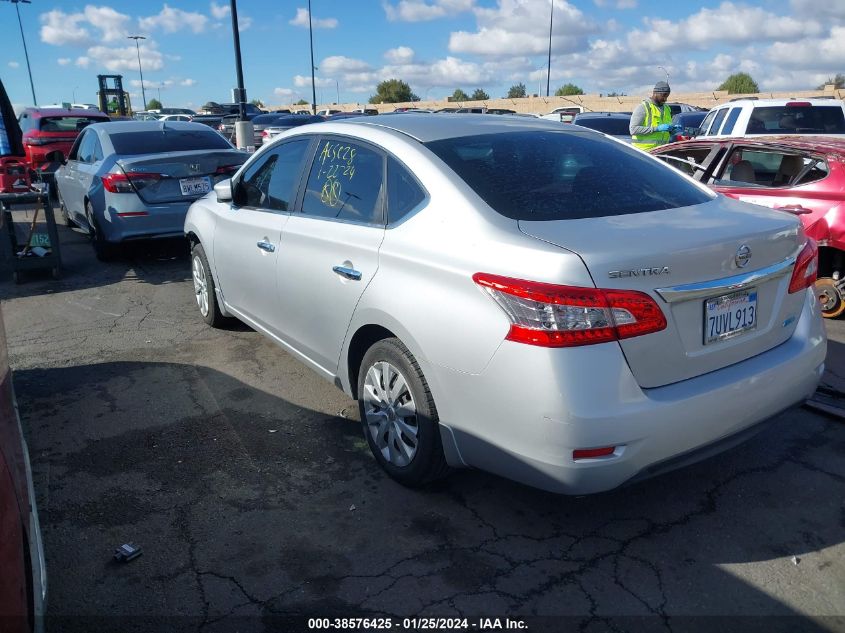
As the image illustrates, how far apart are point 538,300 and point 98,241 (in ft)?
24.0

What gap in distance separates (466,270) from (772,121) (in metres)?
8.26

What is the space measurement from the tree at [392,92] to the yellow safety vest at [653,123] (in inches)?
3358

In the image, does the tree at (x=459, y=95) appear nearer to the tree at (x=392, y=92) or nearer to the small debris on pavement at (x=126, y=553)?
the tree at (x=392, y=92)

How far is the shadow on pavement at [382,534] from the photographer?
259cm

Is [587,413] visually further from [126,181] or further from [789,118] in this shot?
[789,118]

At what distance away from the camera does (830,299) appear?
5805 millimetres

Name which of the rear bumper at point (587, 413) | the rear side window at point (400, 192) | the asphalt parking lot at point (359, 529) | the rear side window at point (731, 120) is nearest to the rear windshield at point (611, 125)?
the rear side window at point (731, 120)

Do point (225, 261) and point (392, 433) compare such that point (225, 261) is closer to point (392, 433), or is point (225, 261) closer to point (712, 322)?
point (392, 433)

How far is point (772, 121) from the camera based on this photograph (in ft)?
30.1

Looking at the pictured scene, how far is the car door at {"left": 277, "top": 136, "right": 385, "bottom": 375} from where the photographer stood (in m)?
3.40

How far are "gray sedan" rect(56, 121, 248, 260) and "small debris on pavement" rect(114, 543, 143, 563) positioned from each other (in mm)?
5370

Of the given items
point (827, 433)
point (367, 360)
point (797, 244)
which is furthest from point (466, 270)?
point (827, 433)

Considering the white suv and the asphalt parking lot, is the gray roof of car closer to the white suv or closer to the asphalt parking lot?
the asphalt parking lot

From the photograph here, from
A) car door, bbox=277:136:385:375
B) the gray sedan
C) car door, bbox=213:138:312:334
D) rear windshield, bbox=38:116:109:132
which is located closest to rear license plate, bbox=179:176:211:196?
the gray sedan
